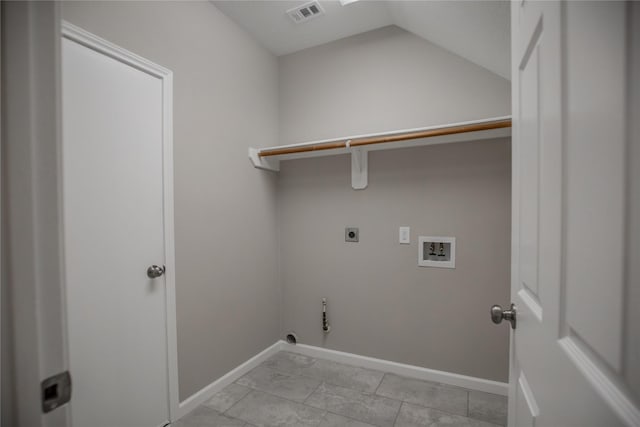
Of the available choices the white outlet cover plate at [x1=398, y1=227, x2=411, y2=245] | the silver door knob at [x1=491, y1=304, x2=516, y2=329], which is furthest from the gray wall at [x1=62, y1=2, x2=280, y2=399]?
the silver door knob at [x1=491, y1=304, x2=516, y2=329]

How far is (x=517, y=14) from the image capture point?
34.0 inches

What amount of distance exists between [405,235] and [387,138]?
2.44 ft

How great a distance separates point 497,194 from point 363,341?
1.50 meters

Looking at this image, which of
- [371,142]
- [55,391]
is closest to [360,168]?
[371,142]

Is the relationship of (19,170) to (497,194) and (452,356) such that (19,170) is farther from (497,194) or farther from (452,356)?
(452,356)

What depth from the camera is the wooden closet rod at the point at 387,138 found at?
5.40ft

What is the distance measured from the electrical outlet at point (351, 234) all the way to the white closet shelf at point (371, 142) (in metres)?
0.34

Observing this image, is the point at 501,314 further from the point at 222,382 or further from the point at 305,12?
the point at 305,12

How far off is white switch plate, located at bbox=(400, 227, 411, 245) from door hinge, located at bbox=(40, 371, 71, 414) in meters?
2.00

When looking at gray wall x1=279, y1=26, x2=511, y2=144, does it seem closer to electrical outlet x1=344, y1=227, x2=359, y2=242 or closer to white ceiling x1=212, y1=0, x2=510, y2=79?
white ceiling x1=212, y1=0, x2=510, y2=79

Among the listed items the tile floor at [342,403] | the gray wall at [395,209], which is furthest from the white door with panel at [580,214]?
the gray wall at [395,209]

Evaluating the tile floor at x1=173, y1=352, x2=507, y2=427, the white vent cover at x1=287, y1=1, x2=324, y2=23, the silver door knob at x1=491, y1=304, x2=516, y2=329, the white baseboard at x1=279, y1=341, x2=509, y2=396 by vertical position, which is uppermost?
the white vent cover at x1=287, y1=1, x2=324, y2=23

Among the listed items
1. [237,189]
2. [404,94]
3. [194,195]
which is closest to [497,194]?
[404,94]

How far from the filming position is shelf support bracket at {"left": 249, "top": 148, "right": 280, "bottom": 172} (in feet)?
7.50
